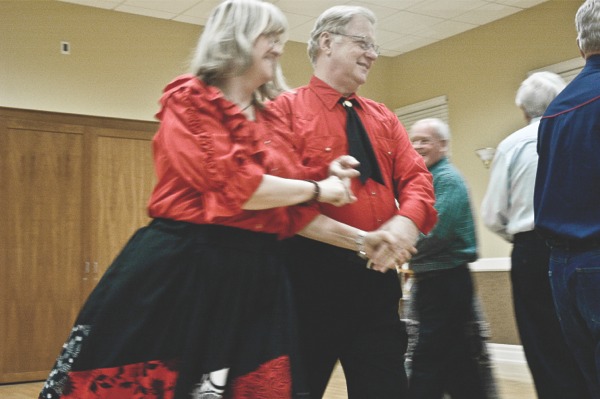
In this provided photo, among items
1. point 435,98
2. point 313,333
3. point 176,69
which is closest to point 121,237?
point 176,69

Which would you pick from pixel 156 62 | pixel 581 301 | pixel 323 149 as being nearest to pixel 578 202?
pixel 581 301

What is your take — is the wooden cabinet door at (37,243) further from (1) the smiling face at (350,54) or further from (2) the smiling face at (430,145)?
(1) the smiling face at (350,54)

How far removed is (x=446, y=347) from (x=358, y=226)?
50.9 inches

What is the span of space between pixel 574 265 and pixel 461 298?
1.04 m

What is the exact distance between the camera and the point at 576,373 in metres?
2.96

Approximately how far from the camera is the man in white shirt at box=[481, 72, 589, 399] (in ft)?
9.73

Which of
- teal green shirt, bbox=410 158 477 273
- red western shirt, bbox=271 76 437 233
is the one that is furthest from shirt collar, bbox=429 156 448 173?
red western shirt, bbox=271 76 437 233

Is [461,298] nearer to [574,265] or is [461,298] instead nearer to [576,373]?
[576,373]

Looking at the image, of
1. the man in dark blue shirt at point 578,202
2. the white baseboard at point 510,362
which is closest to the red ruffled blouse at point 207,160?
the man in dark blue shirt at point 578,202

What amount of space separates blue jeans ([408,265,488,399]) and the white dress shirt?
11.6 inches

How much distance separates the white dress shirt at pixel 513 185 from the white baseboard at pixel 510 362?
3069 millimetres

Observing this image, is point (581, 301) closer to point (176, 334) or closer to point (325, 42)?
point (325, 42)

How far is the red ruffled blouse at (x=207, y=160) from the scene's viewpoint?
63.2 inches

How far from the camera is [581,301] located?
211cm
